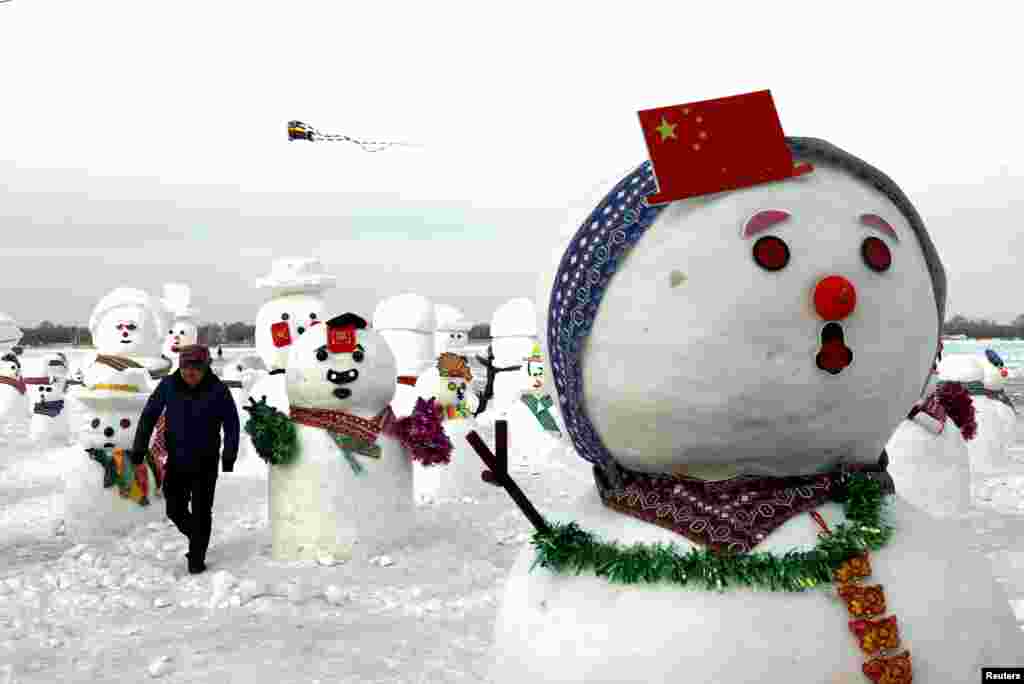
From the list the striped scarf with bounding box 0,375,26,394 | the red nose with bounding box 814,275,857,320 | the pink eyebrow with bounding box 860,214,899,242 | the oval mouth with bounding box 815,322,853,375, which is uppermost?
the pink eyebrow with bounding box 860,214,899,242

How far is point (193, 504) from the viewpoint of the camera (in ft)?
22.0

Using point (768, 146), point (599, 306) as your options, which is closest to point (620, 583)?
point (599, 306)

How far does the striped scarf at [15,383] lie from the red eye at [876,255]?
14508 millimetres

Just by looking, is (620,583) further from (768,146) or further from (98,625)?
(98,625)

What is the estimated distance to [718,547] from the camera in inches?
100

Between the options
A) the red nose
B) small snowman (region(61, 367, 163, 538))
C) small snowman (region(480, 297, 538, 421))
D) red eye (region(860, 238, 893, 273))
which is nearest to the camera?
the red nose

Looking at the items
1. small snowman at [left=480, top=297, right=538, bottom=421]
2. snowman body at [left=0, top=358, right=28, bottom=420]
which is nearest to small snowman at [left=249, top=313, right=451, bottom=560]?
small snowman at [left=480, top=297, right=538, bottom=421]

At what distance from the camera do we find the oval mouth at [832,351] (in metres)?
2.46

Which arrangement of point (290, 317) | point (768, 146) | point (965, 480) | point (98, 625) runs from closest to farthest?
point (768, 146)
point (98, 625)
point (965, 480)
point (290, 317)

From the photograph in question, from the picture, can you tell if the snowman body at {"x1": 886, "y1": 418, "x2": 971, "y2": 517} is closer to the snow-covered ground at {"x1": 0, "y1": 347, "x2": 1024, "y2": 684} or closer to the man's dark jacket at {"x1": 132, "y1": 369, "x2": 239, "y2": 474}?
the snow-covered ground at {"x1": 0, "y1": 347, "x2": 1024, "y2": 684}

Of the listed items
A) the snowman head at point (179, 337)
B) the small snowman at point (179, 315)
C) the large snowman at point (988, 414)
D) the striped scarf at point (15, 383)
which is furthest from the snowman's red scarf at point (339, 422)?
the striped scarf at point (15, 383)

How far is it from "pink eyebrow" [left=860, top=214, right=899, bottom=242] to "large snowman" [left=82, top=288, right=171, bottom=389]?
314 inches

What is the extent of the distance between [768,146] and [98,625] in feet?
15.5

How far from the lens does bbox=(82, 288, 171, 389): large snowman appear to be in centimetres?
945
